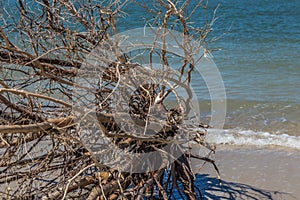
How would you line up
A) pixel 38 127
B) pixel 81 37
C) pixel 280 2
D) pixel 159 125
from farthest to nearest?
pixel 280 2 → pixel 81 37 → pixel 159 125 → pixel 38 127

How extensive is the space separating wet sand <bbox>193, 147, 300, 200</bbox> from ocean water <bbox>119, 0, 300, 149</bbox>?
546 millimetres

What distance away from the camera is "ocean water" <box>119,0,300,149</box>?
6504 mm

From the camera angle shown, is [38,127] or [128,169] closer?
[38,127]

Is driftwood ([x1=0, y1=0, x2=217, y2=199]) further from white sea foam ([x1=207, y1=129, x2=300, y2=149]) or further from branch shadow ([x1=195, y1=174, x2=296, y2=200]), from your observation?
white sea foam ([x1=207, y1=129, x2=300, y2=149])

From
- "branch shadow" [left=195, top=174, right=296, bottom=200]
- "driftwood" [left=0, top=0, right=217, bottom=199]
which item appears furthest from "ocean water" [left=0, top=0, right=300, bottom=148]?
"branch shadow" [left=195, top=174, right=296, bottom=200]

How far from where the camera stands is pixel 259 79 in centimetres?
965

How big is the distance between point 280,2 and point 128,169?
19.5m

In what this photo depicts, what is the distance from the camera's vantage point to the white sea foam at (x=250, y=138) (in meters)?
5.97

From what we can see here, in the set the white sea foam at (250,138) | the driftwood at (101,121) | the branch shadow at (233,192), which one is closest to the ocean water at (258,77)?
the white sea foam at (250,138)

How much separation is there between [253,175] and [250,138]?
1600 millimetres

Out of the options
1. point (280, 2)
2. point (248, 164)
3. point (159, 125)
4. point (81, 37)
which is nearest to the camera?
point (159, 125)

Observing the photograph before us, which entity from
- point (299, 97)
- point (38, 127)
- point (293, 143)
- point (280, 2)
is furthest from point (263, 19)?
point (38, 127)

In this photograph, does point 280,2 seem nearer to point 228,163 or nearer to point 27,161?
point 228,163

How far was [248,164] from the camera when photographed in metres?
5.10
